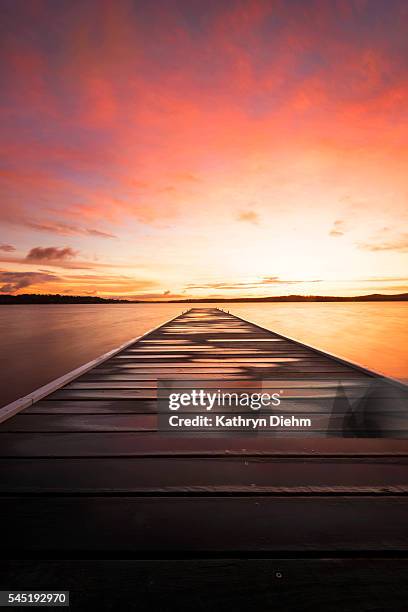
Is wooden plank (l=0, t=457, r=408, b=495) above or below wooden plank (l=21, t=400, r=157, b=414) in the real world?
above

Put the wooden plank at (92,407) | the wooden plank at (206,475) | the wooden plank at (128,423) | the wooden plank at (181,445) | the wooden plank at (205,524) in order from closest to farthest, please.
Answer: the wooden plank at (205,524)
the wooden plank at (206,475)
the wooden plank at (181,445)
the wooden plank at (128,423)
the wooden plank at (92,407)

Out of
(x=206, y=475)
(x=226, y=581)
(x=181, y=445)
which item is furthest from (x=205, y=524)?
(x=181, y=445)

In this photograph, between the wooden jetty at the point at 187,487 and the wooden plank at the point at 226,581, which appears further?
the wooden jetty at the point at 187,487

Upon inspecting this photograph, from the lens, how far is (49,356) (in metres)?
15.6

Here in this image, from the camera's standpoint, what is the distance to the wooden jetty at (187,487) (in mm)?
1728

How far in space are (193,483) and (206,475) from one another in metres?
0.14

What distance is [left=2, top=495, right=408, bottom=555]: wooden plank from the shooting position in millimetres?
1702

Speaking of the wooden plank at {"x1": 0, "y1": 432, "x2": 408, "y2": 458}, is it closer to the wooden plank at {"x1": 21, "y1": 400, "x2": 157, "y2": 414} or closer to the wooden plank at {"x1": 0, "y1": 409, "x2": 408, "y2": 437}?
the wooden plank at {"x1": 0, "y1": 409, "x2": 408, "y2": 437}

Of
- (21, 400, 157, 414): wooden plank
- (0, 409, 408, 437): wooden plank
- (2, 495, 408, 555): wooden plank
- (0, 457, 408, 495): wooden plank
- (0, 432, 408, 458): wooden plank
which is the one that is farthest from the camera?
(21, 400, 157, 414): wooden plank

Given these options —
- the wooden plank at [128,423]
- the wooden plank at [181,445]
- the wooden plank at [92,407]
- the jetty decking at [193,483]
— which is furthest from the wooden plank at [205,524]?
the wooden plank at [92,407]

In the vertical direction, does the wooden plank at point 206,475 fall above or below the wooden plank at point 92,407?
above

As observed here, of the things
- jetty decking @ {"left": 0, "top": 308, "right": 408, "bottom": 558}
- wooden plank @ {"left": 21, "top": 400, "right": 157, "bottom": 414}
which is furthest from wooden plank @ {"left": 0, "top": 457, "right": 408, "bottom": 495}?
wooden plank @ {"left": 21, "top": 400, "right": 157, "bottom": 414}

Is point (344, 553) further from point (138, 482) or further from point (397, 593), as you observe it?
point (138, 482)

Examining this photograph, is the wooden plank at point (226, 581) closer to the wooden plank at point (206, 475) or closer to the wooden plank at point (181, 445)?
the wooden plank at point (206, 475)
